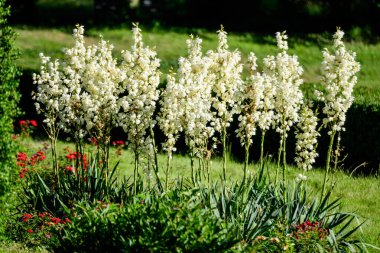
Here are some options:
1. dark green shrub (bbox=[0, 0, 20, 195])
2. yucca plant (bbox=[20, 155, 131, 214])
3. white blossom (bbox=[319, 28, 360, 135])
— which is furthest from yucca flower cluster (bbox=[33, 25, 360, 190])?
dark green shrub (bbox=[0, 0, 20, 195])

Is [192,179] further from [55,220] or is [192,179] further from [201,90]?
[55,220]

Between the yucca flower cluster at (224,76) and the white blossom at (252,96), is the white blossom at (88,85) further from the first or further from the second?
the white blossom at (252,96)

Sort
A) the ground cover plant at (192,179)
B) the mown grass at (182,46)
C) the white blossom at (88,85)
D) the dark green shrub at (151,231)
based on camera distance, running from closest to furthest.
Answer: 1. the dark green shrub at (151,231)
2. the ground cover plant at (192,179)
3. the white blossom at (88,85)
4. the mown grass at (182,46)

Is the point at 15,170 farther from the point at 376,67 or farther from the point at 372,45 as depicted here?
the point at 372,45

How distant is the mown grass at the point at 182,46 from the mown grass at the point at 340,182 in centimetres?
417

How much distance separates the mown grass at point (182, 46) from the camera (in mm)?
15977

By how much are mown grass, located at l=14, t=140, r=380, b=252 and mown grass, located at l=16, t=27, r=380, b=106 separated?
417 centimetres

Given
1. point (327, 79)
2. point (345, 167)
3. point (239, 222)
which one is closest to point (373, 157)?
point (345, 167)

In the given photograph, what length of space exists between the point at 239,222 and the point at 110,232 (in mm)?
1488

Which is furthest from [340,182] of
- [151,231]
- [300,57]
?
[300,57]

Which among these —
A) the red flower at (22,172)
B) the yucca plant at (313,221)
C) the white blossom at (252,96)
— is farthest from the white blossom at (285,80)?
the red flower at (22,172)

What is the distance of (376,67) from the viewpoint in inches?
659

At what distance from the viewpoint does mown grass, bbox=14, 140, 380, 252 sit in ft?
28.9

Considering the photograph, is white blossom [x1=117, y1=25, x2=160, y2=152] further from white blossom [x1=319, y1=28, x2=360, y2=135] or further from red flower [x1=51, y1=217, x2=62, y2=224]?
white blossom [x1=319, y1=28, x2=360, y2=135]
